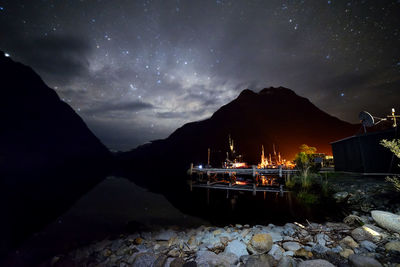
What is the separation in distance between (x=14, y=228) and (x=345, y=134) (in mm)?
179905

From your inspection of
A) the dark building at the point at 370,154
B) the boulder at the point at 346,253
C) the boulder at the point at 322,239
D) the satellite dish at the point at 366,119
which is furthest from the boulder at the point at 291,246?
the satellite dish at the point at 366,119

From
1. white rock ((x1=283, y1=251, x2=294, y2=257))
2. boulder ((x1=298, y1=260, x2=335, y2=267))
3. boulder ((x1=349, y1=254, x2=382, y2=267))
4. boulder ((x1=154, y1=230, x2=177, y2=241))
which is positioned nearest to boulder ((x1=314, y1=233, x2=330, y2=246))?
white rock ((x1=283, y1=251, x2=294, y2=257))

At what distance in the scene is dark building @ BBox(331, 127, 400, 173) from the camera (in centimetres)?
1300

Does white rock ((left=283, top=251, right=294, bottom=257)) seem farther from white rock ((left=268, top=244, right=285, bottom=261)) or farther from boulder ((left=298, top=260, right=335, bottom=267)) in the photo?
boulder ((left=298, top=260, right=335, bottom=267))

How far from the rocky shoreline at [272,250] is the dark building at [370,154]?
33.3 ft

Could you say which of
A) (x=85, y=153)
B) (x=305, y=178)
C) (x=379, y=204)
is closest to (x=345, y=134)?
(x=305, y=178)

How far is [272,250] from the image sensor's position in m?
5.40

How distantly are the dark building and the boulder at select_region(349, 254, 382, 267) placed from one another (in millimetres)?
14005

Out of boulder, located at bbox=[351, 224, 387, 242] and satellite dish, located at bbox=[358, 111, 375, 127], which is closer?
boulder, located at bbox=[351, 224, 387, 242]

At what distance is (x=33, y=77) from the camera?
4872 inches

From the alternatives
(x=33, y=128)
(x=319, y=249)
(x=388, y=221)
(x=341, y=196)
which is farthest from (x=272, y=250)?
(x=33, y=128)

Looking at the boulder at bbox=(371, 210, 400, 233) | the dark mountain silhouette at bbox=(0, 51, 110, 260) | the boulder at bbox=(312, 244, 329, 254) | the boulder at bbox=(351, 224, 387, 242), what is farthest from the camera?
the dark mountain silhouette at bbox=(0, 51, 110, 260)

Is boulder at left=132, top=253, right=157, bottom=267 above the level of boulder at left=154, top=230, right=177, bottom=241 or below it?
above

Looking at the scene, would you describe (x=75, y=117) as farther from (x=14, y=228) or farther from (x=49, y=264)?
(x=49, y=264)
